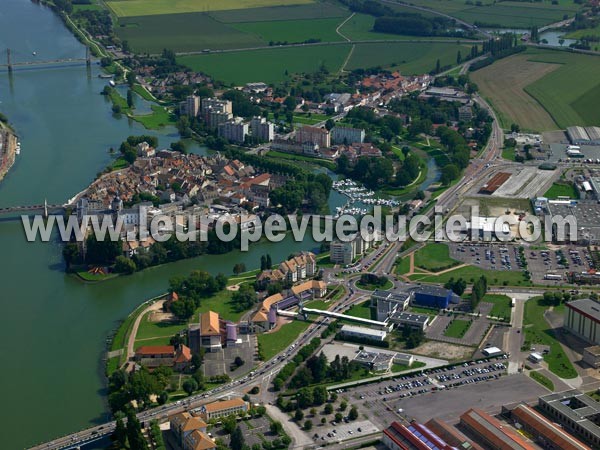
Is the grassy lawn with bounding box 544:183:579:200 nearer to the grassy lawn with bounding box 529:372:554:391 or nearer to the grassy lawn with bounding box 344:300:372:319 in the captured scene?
the grassy lawn with bounding box 344:300:372:319

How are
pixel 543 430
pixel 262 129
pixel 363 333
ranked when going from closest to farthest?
pixel 543 430, pixel 363 333, pixel 262 129

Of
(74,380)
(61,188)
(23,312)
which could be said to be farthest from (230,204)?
(74,380)

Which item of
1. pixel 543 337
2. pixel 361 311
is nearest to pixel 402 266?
pixel 361 311

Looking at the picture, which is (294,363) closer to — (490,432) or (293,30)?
(490,432)

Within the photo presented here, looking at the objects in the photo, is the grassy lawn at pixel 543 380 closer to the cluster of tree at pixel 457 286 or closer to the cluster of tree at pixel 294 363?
the cluster of tree at pixel 457 286

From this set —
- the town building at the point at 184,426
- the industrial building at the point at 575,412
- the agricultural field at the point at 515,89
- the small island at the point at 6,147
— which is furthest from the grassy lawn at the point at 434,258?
the small island at the point at 6,147

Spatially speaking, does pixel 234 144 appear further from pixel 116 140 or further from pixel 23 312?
pixel 23 312
